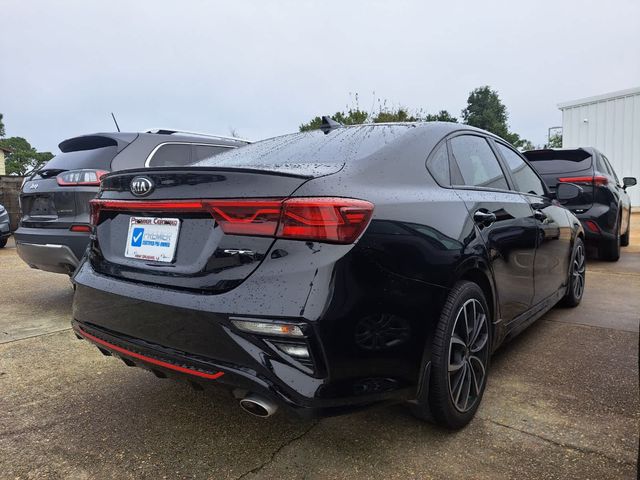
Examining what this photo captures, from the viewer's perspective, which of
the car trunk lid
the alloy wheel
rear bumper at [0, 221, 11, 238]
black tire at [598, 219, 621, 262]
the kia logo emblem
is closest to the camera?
the car trunk lid

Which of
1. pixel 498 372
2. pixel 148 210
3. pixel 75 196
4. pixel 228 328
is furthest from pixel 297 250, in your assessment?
pixel 75 196

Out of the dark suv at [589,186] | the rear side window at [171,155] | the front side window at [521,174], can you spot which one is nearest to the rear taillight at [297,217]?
the front side window at [521,174]

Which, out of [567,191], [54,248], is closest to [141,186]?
[54,248]

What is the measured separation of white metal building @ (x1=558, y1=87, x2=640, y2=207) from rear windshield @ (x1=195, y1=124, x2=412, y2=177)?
17425 millimetres

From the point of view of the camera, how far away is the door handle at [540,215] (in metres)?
3.29

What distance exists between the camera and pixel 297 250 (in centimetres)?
173

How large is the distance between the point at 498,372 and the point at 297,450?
1435 millimetres

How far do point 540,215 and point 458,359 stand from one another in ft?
5.24

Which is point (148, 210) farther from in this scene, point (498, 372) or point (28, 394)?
point (498, 372)

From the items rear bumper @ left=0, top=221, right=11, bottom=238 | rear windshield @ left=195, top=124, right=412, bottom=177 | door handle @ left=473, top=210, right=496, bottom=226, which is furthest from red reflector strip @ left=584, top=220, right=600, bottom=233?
rear bumper @ left=0, top=221, right=11, bottom=238

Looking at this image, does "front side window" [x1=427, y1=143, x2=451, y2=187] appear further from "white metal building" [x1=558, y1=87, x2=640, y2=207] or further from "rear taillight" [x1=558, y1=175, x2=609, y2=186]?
"white metal building" [x1=558, y1=87, x2=640, y2=207]

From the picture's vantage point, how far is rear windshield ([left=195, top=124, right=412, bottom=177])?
204 centimetres

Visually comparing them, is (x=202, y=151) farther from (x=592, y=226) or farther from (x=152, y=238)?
(x=592, y=226)

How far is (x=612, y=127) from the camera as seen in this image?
701 inches
